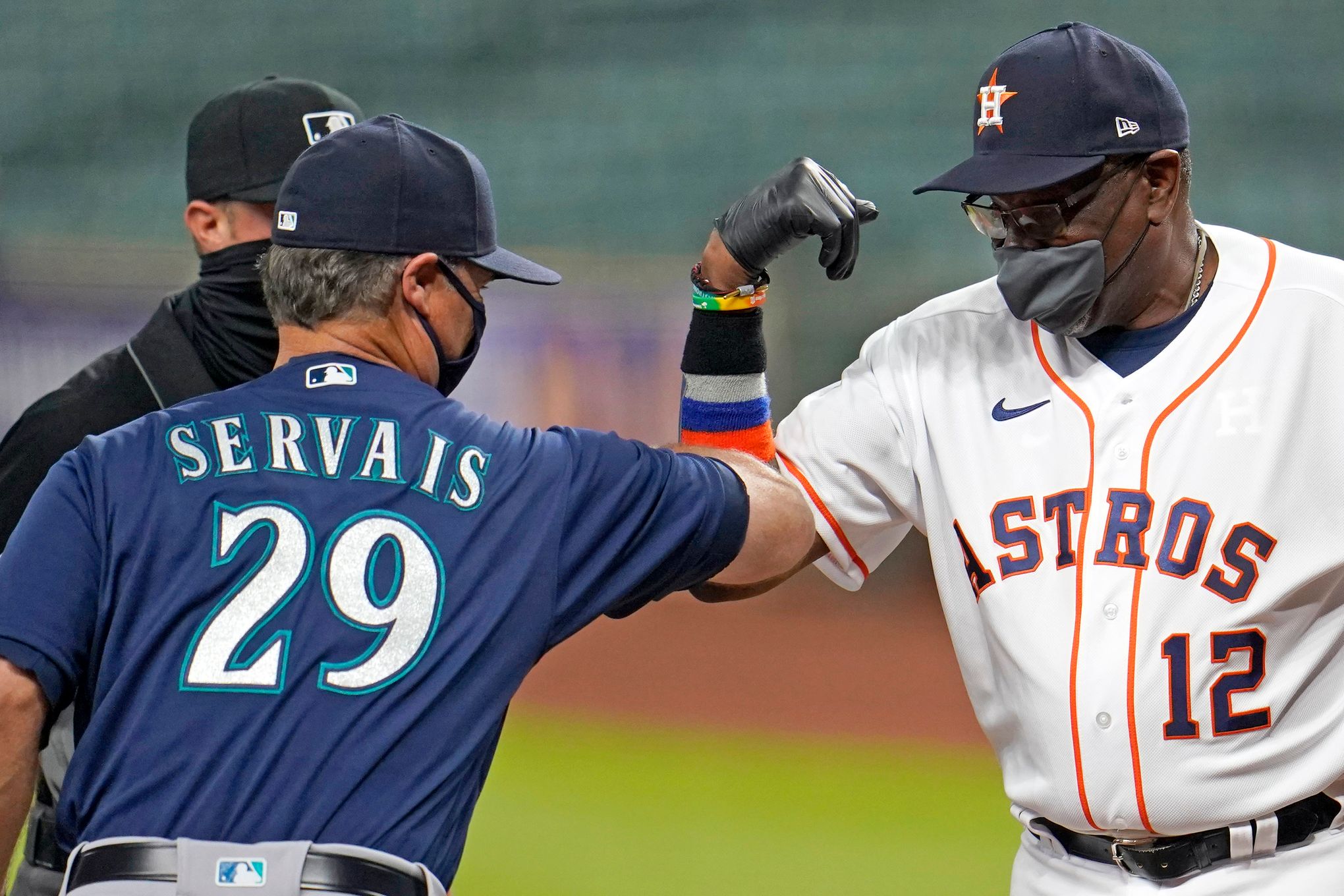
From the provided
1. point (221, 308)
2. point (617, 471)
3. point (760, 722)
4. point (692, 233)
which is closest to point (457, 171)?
point (617, 471)

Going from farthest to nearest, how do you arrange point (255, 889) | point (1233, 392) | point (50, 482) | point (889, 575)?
point (889, 575)
point (1233, 392)
point (50, 482)
point (255, 889)

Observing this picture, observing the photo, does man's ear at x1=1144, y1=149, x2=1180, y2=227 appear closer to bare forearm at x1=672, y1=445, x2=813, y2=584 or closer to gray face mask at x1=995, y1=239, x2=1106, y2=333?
gray face mask at x1=995, y1=239, x2=1106, y2=333

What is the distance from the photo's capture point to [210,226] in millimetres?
2275

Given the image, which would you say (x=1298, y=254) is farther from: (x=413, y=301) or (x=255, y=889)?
(x=255, y=889)

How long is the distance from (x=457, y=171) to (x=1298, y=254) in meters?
1.14

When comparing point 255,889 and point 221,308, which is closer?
point 255,889

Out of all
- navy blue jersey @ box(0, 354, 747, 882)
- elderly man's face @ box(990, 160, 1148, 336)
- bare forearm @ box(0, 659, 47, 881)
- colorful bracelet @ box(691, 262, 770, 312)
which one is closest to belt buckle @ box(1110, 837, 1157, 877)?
elderly man's face @ box(990, 160, 1148, 336)

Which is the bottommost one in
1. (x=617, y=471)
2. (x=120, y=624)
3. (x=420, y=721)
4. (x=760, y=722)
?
(x=760, y=722)

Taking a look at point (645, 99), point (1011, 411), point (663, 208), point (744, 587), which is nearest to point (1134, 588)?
point (1011, 411)

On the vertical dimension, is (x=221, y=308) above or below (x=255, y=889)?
above

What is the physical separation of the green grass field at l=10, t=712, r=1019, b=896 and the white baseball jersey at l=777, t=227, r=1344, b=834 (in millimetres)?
1934

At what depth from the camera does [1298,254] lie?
190cm

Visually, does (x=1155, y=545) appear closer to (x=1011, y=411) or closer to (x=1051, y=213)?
(x=1011, y=411)

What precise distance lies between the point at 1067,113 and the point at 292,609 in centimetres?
117
